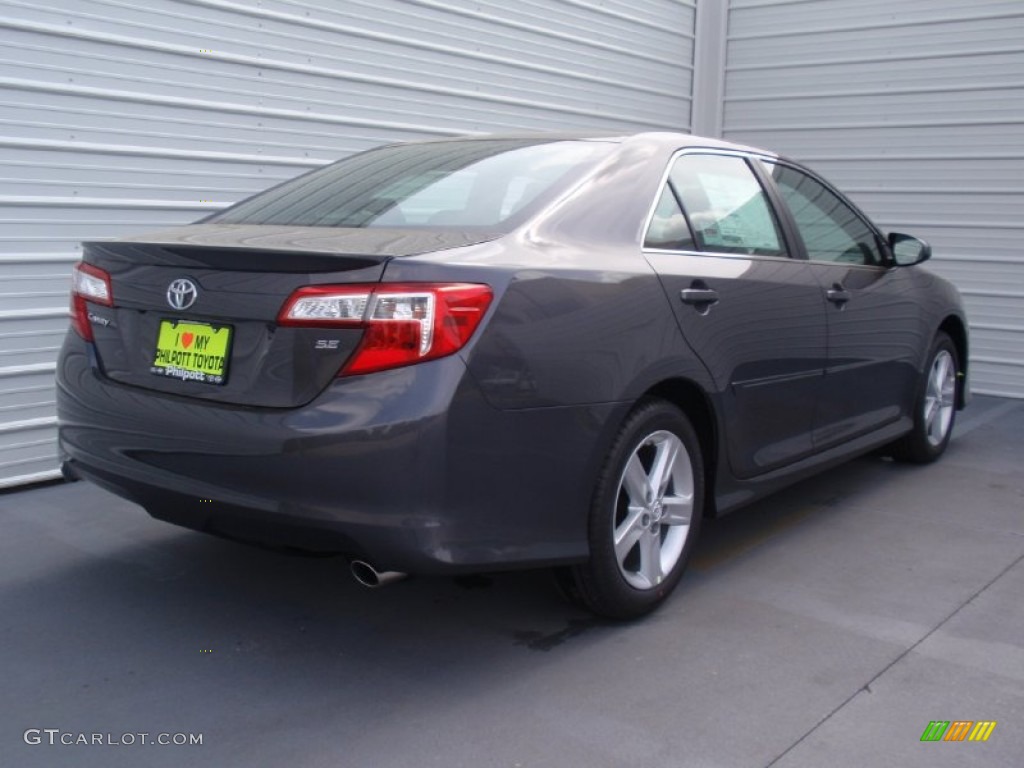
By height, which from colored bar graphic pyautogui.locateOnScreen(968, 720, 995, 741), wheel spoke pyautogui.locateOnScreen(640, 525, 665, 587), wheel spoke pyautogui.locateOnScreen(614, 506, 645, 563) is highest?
wheel spoke pyautogui.locateOnScreen(614, 506, 645, 563)

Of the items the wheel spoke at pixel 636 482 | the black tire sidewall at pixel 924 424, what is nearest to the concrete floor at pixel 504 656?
the wheel spoke at pixel 636 482

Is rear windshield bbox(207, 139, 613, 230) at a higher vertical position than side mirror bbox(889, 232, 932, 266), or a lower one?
higher

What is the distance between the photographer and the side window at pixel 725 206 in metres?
3.94

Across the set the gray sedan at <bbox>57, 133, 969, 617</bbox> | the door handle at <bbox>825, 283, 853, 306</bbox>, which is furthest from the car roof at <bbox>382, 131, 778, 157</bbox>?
the door handle at <bbox>825, 283, 853, 306</bbox>

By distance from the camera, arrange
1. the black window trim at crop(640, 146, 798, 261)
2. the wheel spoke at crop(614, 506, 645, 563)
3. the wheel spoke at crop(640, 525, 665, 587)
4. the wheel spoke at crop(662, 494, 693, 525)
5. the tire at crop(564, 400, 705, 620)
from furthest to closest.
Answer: the black window trim at crop(640, 146, 798, 261)
the wheel spoke at crop(662, 494, 693, 525)
the wheel spoke at crop(640, 525, 665, 587)
the wheel spoke at crop(614, 506, 645, 563)
the tire at crop(564, 400, 705, 620)

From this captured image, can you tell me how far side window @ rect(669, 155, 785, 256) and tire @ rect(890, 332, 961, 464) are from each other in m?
1.71

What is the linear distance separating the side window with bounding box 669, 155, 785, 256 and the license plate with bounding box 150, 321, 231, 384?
1.72m

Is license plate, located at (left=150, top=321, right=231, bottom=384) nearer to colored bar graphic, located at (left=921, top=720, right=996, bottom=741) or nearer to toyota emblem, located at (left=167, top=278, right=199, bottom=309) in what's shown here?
toyota emblem, located at (left=167, top=278, right=199, bottom=309)

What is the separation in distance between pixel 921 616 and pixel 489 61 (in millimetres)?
4917

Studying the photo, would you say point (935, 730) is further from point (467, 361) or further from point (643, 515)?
point (467, 361)

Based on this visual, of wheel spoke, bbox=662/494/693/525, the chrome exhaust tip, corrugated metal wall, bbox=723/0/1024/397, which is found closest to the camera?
the chrome exhaust tip

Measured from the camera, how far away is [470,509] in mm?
2922

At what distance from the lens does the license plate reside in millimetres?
3037

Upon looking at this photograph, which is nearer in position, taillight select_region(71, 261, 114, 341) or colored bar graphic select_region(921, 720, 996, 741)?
colored bar graphic select_region(921, 720, 996, 741)
